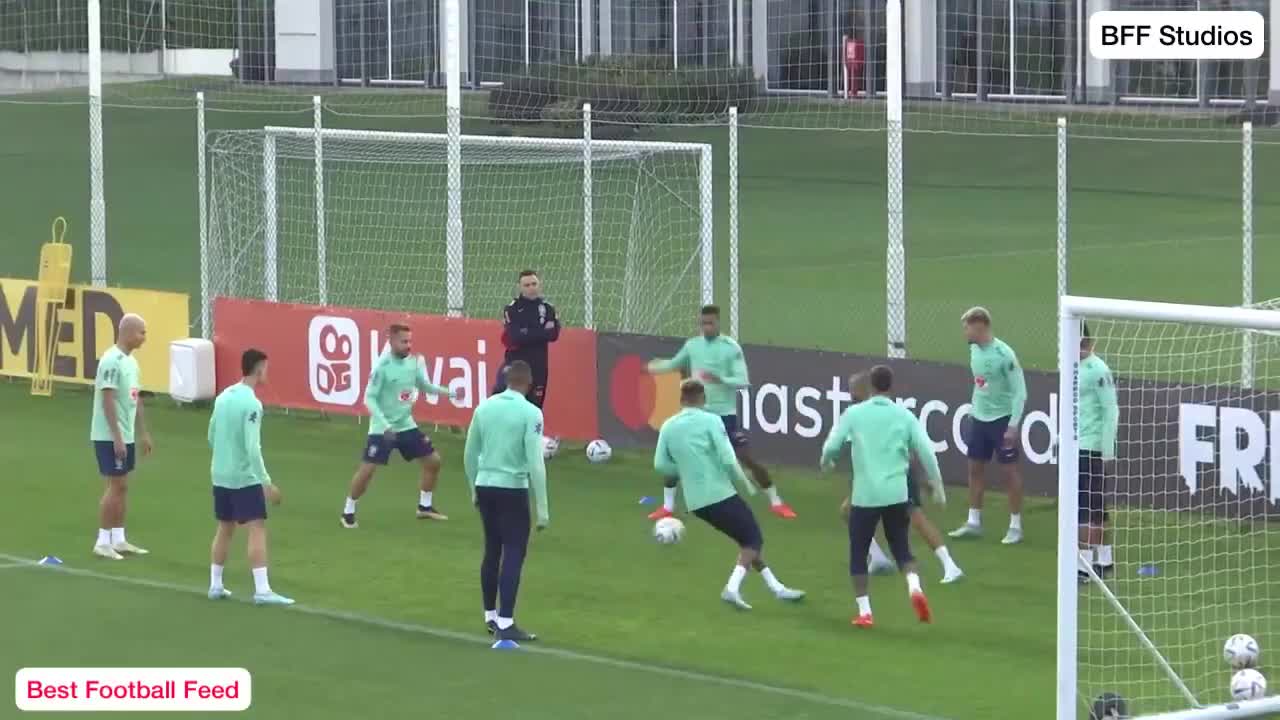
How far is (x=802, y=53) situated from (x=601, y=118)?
387 centimetres

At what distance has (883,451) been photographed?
49.3ft

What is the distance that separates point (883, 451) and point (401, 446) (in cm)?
531

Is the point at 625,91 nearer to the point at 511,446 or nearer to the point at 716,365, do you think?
the point at 716,365

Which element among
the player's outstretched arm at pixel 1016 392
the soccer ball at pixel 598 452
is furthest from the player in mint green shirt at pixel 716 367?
the soccer ball at pixel 598 452

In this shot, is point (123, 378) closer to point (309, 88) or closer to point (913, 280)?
point (913, 280)

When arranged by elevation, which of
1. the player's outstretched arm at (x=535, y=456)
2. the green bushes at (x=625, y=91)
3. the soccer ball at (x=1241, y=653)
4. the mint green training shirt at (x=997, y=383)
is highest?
the green bushes at (x=625, y=91)

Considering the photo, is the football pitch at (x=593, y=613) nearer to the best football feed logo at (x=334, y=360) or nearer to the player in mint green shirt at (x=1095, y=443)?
the player in mint green shirt at (x=1095, y=443)

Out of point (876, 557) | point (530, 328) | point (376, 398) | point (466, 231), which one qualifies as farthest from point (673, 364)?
point (466, 231)

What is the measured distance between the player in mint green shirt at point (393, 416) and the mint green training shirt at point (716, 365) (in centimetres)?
212

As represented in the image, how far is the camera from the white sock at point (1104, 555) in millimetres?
16516

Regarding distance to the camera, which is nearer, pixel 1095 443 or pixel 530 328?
pixel 1095 443

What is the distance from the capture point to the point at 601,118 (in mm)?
40500

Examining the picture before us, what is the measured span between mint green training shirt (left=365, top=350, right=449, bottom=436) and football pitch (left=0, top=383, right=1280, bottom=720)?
0.88 m

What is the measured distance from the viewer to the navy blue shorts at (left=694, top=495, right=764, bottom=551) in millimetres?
15398
